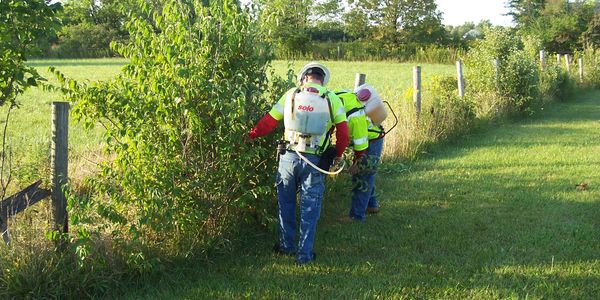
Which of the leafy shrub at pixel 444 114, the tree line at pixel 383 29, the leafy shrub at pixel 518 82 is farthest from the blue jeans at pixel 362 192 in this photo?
the tree line at pixel 383 29

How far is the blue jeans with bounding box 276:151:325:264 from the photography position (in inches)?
Answer: 192

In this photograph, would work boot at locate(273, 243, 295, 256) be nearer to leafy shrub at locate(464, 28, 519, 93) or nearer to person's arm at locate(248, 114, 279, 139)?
person's arm at locate(248, 114, 279, 139)

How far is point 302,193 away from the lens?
4977mm

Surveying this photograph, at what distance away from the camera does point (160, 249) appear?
4.72 metres

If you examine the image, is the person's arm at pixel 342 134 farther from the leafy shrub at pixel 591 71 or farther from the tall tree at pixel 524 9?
the tall tree at pixel 524 9

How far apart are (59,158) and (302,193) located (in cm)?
212

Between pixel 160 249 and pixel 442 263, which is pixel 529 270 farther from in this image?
pixel 160 249

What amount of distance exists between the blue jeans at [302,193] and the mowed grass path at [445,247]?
24 centimetres

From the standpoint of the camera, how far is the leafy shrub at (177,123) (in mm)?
4473

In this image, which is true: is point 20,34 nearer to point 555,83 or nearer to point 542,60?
point 555,83

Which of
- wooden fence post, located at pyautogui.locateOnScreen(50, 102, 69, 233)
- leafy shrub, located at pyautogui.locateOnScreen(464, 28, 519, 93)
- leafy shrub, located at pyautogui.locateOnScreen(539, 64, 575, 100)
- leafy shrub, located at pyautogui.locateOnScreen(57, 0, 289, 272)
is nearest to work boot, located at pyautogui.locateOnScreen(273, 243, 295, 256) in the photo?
leafy shrub, located at pyautogui.locateOnScreen(57, 0, 289, 272)

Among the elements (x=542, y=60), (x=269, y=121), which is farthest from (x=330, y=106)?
(x=542, y=60)

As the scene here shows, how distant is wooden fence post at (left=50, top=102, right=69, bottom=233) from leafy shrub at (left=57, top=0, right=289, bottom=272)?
199mm

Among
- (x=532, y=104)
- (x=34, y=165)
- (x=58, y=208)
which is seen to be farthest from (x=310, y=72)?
(x=532, y=104)
